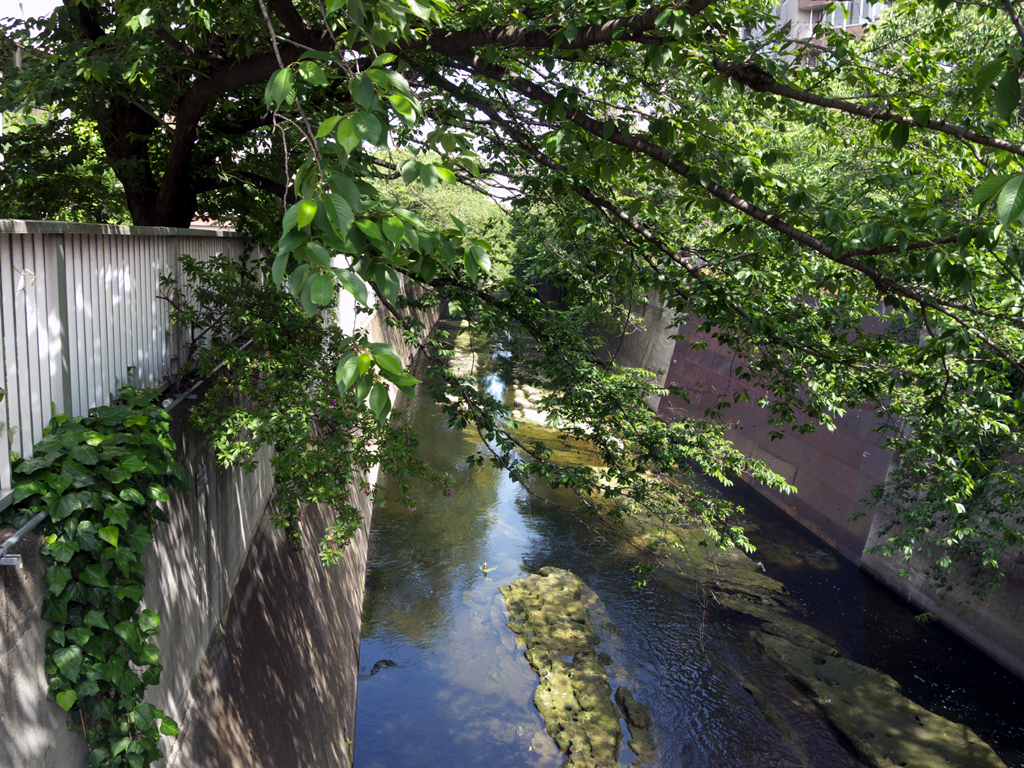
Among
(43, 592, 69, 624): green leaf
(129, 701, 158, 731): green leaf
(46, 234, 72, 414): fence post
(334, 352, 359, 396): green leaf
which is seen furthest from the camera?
(46, 234, 72, 414): fence post

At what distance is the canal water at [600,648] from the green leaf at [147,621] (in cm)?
474

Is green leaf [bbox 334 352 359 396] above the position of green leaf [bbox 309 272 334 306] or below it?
below

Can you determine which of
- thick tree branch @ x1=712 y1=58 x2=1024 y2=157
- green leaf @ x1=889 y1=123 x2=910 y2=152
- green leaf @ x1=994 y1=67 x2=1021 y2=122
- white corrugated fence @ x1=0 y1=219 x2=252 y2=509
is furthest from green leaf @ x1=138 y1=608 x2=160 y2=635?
green leaf @ x1=889 y1=123 x2=910 y2=152

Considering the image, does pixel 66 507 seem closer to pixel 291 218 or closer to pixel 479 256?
pixel 291 218

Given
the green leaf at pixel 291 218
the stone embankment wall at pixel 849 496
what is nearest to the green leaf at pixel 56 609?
the green leaf at pixel 291 218

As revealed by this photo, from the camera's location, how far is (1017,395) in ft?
25.2

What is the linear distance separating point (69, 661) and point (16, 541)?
1.78ft

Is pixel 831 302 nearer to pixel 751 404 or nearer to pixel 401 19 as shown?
pixel 401 19

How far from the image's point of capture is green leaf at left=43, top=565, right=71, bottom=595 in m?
2.29

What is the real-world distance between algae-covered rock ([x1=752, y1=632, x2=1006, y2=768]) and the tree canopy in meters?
3.02

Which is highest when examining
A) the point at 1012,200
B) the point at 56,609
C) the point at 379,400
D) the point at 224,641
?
the point at 1012,200

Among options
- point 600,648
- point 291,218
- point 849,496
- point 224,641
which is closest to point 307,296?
point 291,218

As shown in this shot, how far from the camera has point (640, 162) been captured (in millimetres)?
4449

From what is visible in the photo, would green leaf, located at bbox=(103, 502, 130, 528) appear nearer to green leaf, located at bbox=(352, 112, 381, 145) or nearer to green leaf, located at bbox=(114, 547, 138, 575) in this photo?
green leaf, located at bbox=(114, 547, 138, 575)
